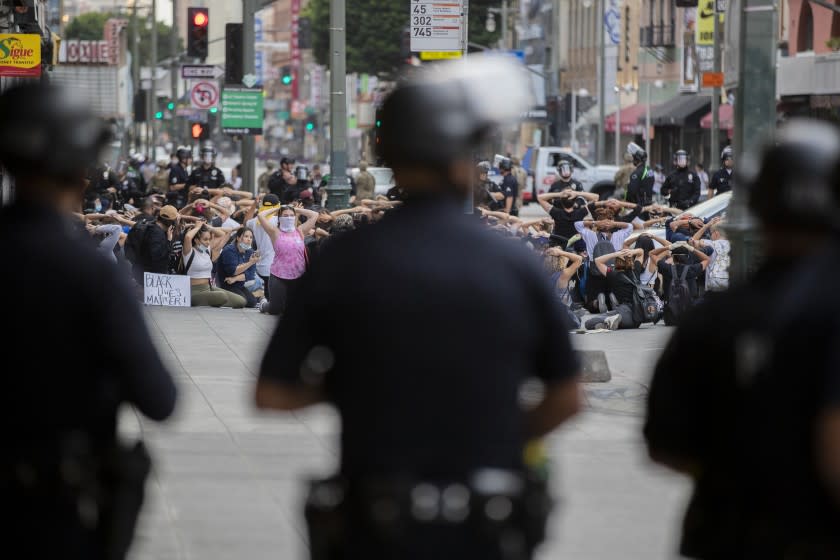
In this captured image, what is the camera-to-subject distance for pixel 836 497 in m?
3.45

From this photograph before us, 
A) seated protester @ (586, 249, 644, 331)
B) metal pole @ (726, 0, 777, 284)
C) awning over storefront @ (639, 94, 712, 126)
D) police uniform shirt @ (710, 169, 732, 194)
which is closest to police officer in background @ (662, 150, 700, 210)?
police uniform shirt @ (710, 169, 732, 194)

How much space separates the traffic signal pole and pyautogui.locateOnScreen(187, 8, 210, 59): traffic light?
7.74 metres

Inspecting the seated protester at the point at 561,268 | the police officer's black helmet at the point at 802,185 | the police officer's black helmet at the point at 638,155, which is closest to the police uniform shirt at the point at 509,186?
the police officer's black helmet at the point at 638,155

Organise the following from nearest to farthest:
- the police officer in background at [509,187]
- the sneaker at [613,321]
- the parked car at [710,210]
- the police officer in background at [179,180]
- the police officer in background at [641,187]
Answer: the sneaker at [613,321] → the parked car at [710,210] → the police officer in background at [641,187] → the police officer in background at [179,180] → the police officer in background at [509,187]

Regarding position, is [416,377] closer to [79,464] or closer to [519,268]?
[519,268]

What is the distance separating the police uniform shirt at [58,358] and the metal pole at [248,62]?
2599 centimetres

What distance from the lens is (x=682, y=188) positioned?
29797 millimetres

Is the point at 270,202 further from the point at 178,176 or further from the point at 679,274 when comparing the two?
the point at 178,176

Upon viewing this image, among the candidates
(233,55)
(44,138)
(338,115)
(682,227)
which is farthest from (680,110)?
(44,138)

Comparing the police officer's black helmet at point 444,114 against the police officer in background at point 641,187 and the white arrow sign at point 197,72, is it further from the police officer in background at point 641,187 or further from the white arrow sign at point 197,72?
the white arrow sign at point 197,72

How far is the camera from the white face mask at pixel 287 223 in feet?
63.1

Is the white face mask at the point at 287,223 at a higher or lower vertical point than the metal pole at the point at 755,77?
lower

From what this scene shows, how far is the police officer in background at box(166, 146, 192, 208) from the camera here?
31156mm

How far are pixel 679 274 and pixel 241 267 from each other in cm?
481
